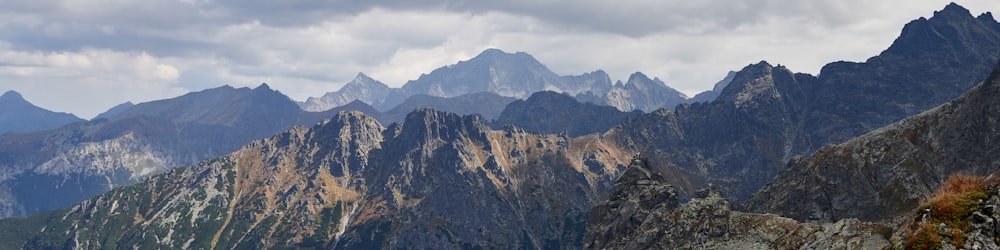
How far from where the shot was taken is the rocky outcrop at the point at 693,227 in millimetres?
80500

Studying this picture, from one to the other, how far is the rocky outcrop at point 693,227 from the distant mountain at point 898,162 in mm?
29685

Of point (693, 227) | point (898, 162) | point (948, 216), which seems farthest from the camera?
point (898, 162)

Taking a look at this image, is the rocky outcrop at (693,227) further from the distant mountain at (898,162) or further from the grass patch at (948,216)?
the grass patch at (948,216)

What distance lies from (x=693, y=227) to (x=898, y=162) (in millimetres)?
73313

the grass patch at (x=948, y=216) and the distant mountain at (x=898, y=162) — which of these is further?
the distant mountain at (x=898, y=162)

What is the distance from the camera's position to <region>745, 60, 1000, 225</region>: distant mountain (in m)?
159

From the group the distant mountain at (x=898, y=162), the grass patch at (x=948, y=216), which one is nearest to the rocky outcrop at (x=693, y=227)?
the distant mountain at (x=898, y=162)

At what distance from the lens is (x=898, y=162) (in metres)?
162

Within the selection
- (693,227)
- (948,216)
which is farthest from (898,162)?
(948,216)

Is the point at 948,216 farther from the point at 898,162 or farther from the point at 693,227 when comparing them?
the point at 898,162

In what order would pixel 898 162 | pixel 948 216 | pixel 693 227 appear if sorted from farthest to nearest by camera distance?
1. pixel 898 162
2. pixel 693 227
3. pixel 948 216

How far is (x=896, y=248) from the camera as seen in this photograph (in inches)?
1502

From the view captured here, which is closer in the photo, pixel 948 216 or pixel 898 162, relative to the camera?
pixel 948 216

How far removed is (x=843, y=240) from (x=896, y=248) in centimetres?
4323
